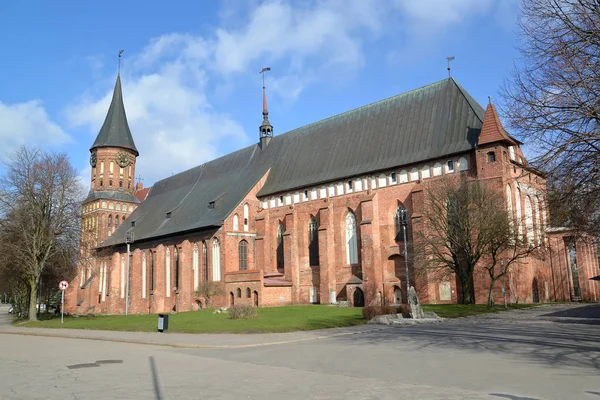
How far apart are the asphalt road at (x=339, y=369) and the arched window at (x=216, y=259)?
2726 cm

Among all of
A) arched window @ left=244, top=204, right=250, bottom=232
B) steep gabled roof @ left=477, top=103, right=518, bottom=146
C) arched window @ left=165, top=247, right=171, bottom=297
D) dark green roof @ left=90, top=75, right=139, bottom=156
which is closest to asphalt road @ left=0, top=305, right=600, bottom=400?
steep gabled roof @ left=477, top=103, right=518, bottom=146

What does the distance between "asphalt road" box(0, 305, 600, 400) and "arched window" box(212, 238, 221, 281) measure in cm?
2726

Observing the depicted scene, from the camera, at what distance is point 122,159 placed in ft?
224

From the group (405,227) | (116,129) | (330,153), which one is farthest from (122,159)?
(405,227)

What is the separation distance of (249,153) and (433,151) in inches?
966

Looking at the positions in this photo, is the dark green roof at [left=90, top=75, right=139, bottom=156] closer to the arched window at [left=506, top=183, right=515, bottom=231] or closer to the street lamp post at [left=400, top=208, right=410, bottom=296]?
the street lamp post at [left=400, top=208, right=410, bottom=296]

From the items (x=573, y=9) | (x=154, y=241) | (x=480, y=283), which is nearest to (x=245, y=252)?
(x=154, y=241)

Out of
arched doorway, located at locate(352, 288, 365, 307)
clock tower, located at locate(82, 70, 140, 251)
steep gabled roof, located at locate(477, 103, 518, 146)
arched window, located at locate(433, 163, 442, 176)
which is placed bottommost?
arched doorway, located at locate(352, 288, 365, 307)

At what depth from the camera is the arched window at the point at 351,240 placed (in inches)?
1615

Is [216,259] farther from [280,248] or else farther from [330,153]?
[330,153]

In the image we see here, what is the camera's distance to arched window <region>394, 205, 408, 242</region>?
37875mm

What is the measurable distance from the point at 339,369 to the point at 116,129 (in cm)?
6407

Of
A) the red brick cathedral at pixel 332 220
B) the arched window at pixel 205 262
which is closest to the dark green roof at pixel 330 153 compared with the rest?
the red brick cathedral at pixel 332 220

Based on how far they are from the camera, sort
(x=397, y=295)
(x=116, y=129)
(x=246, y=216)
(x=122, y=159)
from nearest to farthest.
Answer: (x=397, y=295) → (x=246, y=216) → (x=122, y=159) → (x=116, y=129)
